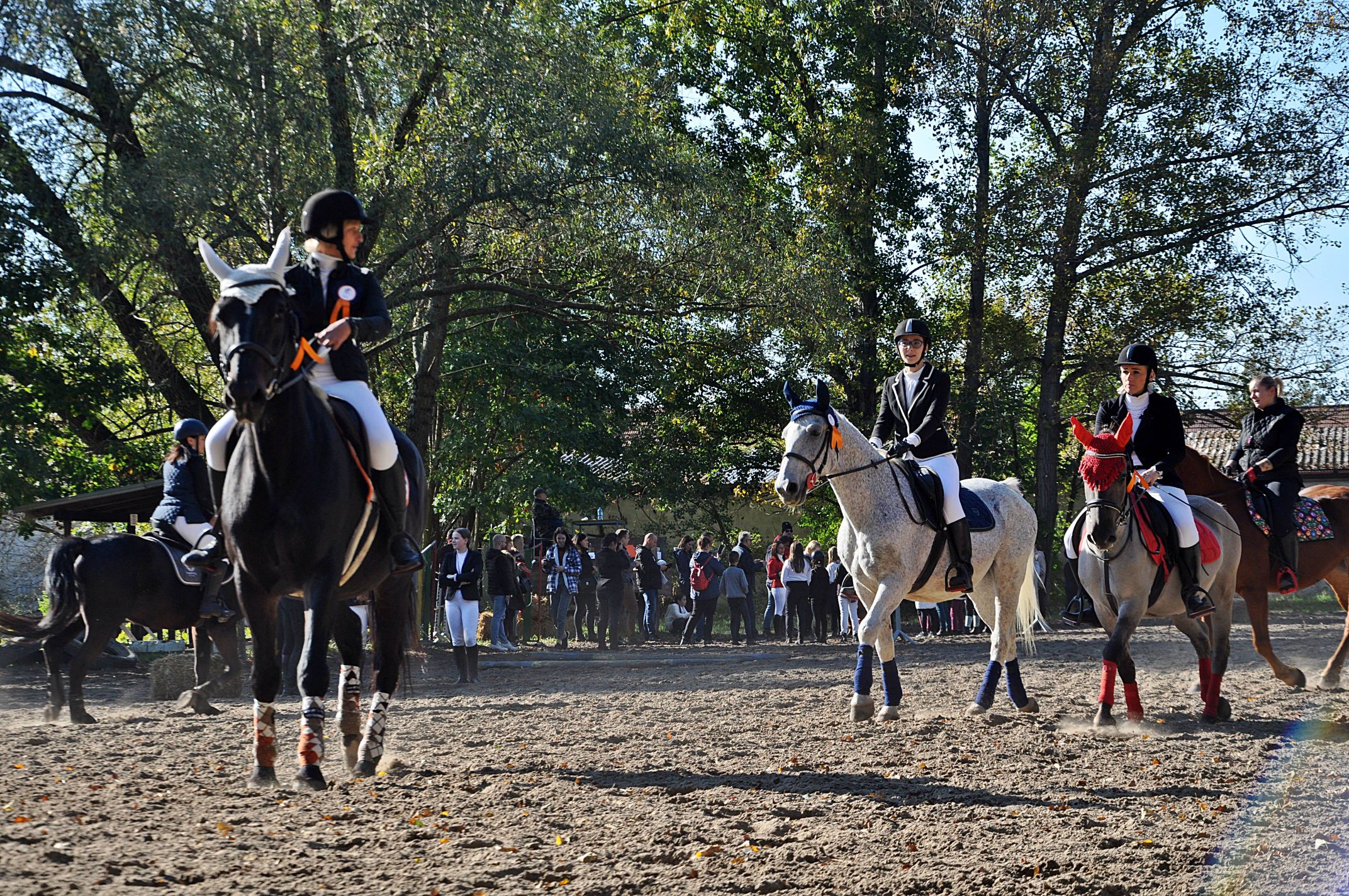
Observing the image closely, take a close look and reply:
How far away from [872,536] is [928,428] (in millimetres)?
1150

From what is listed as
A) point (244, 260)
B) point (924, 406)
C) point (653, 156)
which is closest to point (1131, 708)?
point (924, 406)

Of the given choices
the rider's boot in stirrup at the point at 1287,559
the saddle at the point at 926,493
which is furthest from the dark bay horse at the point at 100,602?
the rider's boot in stirrup at the point at 1287,559

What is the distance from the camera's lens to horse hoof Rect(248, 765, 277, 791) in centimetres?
630

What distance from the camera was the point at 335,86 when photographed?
52.6 feet

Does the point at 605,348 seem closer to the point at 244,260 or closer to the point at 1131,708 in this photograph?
the point at 244,260

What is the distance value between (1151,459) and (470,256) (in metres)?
12.4

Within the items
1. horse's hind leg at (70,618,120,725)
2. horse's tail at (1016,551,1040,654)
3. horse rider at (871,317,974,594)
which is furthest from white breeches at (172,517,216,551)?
horse's tail at (1016,551,1040,654)

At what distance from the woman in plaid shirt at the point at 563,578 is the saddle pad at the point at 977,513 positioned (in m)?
12.4

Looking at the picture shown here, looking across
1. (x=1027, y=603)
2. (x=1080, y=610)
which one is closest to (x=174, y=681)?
(x=1027, y=603)

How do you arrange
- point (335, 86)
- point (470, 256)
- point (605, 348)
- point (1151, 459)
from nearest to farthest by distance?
point (1151, 459), point (335, 86), point (470, 256), point (605, 348)

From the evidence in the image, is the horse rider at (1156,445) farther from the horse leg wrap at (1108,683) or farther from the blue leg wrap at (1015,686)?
the blue leg wrap at (1015,686)

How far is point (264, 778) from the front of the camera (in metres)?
6.31

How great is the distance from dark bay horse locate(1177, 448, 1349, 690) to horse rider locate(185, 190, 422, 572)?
687 cm

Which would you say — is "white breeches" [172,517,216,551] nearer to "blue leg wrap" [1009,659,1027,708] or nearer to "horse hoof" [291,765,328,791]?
"horse hoof" [291,765,328,791]
